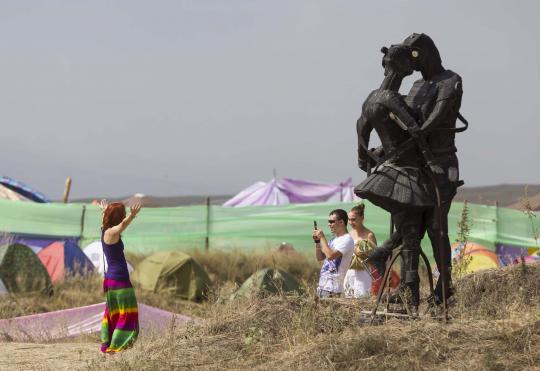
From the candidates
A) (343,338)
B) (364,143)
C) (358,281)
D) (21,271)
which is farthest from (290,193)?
(343,338)

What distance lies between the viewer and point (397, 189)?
8039mm

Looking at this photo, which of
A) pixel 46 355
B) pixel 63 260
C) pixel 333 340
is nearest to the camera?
pixel 333 340

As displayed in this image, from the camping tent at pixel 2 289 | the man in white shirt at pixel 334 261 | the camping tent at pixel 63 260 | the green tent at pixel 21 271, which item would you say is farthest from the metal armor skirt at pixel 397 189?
Answer: the camping tent at pixel 63 260

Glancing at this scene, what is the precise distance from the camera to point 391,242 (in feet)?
27.1

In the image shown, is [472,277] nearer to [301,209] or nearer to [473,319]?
[473,319]

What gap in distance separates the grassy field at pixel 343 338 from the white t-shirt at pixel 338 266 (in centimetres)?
80

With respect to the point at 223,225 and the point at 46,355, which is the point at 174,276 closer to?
the point at 223,225

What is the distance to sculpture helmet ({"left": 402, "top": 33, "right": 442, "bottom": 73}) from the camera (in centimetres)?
838

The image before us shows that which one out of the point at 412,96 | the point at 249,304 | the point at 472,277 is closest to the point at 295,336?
the point at 249,304

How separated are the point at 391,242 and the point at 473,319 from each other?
97cm

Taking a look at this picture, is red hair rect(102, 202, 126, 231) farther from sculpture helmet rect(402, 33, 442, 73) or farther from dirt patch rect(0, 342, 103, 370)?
sculpture helmet rect(402, 33, 442, 73)

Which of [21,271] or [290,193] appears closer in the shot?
[21,271]

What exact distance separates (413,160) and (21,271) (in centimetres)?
846

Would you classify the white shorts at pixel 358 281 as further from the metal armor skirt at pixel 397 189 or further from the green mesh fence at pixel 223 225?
the green mesh fence at pixel 223 225
